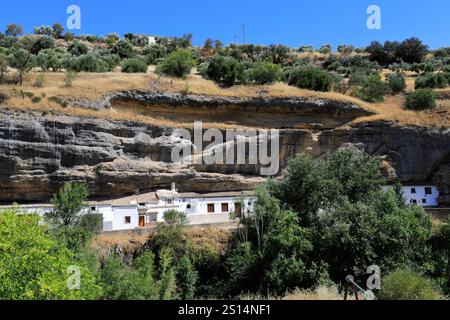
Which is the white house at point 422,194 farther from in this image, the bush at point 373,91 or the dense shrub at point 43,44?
the dense shrub at point 43,44

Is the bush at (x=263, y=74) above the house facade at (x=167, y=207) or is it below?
above

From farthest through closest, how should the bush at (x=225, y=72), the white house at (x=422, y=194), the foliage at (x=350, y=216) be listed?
1. the bush at (x=225, y=72)
2. the white house at (x=422, y=194)
3. the foliage at (x=350, y=216)

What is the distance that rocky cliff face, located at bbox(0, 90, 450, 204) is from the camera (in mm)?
25328

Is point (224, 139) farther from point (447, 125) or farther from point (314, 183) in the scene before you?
point (447, 125)

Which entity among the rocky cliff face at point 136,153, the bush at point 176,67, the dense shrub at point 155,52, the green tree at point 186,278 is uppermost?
the dense shrub at point 155,52

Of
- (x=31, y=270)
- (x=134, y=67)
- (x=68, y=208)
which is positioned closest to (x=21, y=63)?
(x=134, y=67)

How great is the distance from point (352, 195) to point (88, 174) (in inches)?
643

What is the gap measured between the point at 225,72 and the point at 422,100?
16972mm

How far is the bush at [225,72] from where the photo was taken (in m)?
36.4

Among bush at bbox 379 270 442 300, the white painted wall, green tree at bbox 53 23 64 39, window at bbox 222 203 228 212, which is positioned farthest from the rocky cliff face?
green tree at bbox 53 23 64 39

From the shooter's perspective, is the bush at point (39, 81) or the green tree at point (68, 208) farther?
the bush at point (39, 81)

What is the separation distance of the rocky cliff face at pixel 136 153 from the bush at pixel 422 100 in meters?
4.00

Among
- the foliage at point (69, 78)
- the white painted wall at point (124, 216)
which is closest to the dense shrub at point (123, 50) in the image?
the foliage at point (69, 78)

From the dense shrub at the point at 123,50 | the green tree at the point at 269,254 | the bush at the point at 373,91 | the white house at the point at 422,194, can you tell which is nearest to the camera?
the green tree at the point at 269,254
